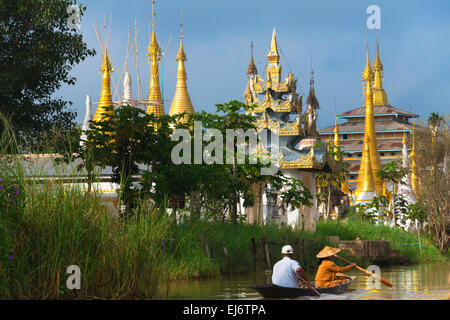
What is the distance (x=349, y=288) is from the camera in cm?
1630

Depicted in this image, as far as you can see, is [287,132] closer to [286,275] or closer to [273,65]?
[273,65]

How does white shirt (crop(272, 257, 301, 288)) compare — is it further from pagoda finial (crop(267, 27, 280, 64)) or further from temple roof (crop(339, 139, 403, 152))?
temple roof (crop(339, 139, 403, 152))

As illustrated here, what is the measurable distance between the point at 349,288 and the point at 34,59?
9399 mm

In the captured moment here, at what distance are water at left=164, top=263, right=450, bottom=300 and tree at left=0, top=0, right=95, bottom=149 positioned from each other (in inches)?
214

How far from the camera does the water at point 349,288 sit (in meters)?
14.6

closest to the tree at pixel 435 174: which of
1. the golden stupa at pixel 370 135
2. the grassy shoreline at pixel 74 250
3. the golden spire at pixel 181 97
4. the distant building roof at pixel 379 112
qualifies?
the golden stupa at pixel 370 135

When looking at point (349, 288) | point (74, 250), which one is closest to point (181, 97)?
point (349, 288)

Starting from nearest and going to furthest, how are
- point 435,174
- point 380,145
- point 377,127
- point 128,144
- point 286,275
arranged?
point 286,275 < point 128,144 < point 435,174 < point 380,145 < point 377,127

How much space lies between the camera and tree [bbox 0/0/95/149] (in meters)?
19.3

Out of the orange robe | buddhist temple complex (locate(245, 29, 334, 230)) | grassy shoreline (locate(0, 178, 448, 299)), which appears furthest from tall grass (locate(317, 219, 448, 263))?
grassy shoreline (locate(0, 178, 448, 299))

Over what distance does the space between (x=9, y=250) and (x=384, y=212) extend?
30212 mm

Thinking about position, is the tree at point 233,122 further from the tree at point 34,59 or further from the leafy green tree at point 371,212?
the leafy green tree at point 371,212

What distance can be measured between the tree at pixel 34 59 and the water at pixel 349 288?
544 centimetres

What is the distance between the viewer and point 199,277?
18.2m
